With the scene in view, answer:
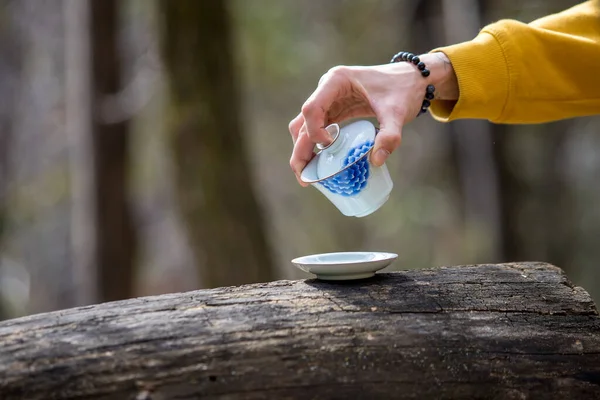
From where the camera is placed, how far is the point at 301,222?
9328 millimetres

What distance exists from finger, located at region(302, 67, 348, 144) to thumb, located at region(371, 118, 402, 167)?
5.5 inches

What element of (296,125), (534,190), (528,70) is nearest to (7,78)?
(534,190)

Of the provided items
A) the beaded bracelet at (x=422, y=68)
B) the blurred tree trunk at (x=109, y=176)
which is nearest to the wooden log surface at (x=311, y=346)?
the beaded bracelet at (x=422, y=68)

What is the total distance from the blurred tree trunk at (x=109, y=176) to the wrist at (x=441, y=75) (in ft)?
10.0

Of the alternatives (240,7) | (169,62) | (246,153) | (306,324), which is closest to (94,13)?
(169,62)

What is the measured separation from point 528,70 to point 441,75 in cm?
24

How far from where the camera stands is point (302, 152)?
1.58 metres

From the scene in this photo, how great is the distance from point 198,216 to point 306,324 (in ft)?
7.72

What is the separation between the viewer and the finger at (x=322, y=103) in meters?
1.49

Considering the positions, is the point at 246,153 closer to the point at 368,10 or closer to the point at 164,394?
the point at 164,394

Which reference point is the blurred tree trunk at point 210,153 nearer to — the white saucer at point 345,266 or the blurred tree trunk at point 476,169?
the white saucer at point 345,266

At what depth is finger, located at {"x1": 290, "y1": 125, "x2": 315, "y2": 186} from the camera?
1.57 meters

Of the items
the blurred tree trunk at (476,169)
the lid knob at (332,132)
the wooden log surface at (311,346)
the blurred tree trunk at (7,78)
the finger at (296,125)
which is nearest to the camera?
the wooden log surface at (311,346)

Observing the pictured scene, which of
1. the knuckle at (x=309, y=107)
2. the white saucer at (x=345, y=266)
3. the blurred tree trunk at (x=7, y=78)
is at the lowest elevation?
the white saucer at (x=345, y=266)
